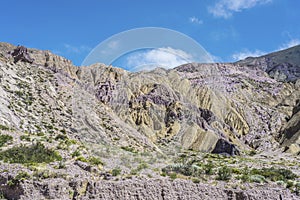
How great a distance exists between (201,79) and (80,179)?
84642 mm

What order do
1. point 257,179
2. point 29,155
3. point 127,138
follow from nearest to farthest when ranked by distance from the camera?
1. point 257,179
2. point 29,155
3. point 127,138

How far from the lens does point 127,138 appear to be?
42.7 m

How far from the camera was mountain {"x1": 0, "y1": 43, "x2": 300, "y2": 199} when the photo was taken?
15.8m

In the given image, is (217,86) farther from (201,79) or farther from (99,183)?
→ (99,183)

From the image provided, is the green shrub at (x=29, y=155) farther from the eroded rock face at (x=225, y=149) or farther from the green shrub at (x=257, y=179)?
the eroded rock face at (x=225, y=149)

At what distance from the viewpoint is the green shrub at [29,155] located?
18312 millimetres

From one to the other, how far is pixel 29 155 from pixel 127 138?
23882 millimetres

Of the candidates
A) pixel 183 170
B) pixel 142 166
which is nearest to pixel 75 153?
pixel 142 166

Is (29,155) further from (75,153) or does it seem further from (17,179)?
(17,179)

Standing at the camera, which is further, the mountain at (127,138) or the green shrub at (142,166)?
the green shrub at (142,166)

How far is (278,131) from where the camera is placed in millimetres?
84875

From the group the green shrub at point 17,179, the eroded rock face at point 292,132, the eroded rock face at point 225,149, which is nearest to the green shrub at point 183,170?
the green shrub at point 17,179

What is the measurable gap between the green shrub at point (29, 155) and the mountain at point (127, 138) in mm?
51

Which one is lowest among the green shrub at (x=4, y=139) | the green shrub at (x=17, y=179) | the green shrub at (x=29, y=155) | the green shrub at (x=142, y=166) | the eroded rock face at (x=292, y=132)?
the green shrub at (x=17, y=179)
